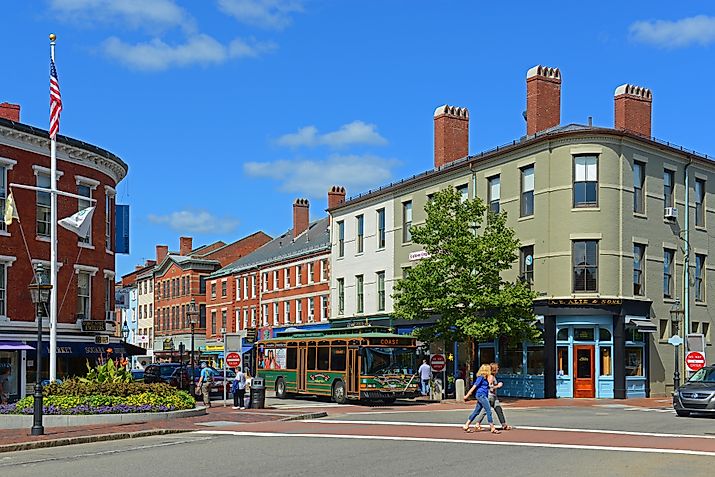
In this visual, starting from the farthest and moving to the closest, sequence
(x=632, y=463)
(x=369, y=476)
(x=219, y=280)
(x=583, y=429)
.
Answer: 1. (x=219, y=280)
2. (x=583, y=429)
3. (x=632, y=463)
4. (x=369, y=476)

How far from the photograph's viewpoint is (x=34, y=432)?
72.4 feet

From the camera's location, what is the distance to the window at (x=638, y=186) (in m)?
41.6

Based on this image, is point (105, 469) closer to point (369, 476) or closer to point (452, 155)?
point (369, 476)

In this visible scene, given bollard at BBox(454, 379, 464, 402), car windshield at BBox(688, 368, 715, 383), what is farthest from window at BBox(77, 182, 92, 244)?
car windshield at BBox(688, 368, 715, 383)

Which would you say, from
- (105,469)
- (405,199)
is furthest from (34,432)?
(405,199)

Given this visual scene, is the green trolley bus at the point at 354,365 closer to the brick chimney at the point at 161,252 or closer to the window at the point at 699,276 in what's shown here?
the window at the point at 699,276

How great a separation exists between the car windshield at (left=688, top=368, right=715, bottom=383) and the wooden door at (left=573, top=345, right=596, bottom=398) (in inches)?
374

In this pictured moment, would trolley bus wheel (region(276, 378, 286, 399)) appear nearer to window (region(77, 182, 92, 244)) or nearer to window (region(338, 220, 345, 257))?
window (region(77, 182, 92, 244))

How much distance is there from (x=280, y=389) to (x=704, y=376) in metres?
18.2

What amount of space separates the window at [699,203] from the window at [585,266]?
7.81 meters

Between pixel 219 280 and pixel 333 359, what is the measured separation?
4436cm

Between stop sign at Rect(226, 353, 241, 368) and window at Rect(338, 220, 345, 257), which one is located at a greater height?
window at Rect(338, 220, 345, 257)

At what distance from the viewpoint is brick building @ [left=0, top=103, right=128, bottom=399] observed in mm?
36188

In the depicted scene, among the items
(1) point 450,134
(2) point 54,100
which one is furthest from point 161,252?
(2) point 54,100
